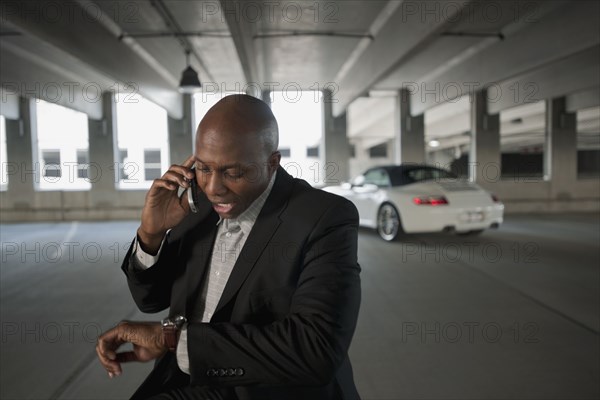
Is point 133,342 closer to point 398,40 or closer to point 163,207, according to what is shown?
point 163,207

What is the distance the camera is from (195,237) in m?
1.53

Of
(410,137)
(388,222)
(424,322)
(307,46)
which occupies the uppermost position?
(307,46)

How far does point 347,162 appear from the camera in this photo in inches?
523

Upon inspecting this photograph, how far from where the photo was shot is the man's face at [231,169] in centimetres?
125

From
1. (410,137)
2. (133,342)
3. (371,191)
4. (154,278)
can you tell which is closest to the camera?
(133,342)

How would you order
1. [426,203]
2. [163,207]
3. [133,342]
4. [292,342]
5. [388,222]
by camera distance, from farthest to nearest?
1. [388,222]
2. [426,203]
3. [163,207]
4. [133,342]
5. [292,342]

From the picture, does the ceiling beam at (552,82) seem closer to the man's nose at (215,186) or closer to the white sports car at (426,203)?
the white sports car at (426,203)

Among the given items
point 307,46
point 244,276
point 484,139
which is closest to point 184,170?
point 244,276

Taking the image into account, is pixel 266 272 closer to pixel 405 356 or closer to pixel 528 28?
pixel 405 356

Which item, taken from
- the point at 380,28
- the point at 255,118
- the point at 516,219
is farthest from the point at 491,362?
the point at 516,219

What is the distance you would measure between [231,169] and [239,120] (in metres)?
0.14

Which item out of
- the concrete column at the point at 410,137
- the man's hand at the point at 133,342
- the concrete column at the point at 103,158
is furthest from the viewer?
the concrete column at the point at 410,137

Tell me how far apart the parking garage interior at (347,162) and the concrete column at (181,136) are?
6 cm

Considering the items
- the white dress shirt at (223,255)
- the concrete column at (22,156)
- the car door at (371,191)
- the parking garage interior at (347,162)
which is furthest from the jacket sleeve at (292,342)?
the concrete column at (22,156)
